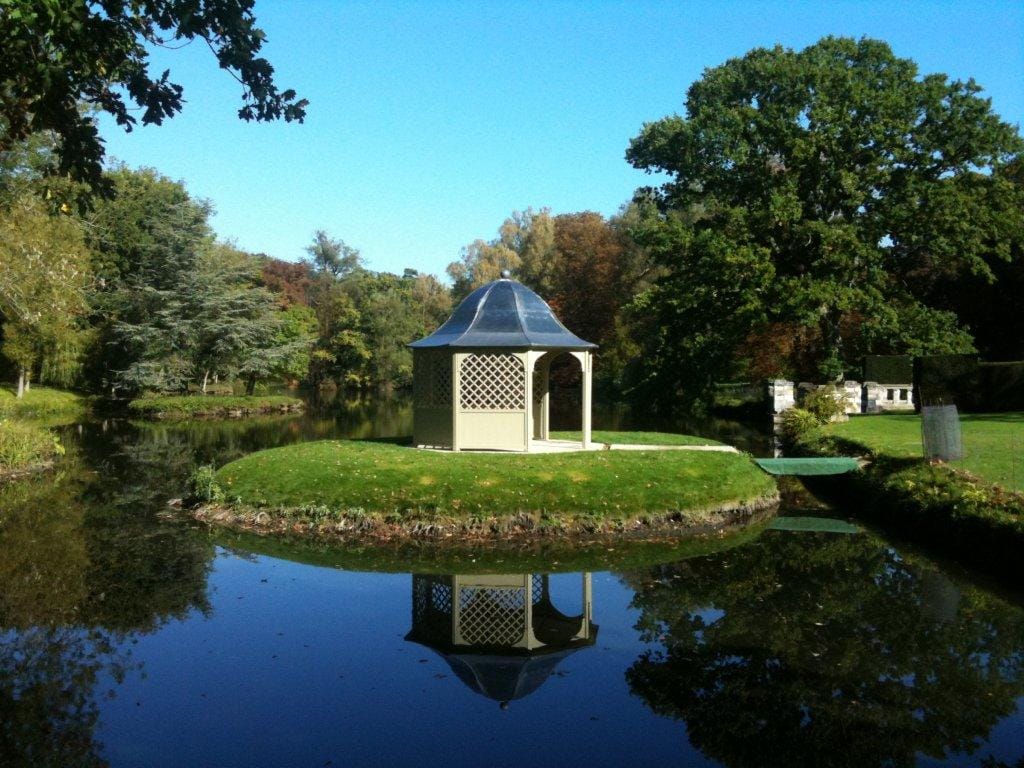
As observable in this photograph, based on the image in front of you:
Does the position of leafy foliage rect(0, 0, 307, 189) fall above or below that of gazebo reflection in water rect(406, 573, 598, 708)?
above

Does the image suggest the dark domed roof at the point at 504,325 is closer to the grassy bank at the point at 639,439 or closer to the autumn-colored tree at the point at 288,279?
the grassy bank at the point at 639,439

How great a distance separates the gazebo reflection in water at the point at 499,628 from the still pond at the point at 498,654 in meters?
0.03

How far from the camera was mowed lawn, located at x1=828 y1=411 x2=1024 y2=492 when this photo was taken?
13252 mm

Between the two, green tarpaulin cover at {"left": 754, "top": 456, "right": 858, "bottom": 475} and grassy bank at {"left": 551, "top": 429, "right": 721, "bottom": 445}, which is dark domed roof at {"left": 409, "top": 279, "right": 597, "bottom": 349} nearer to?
grassy bank at {"left": 551, "top": 429, "right": 721, "bottom": 445}

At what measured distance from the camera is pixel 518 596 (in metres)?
9.84

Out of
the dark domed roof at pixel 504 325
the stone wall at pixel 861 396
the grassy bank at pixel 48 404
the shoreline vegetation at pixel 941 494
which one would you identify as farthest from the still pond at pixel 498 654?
the grassy bank at pixel 48 404

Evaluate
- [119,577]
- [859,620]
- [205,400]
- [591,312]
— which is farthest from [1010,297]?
[205,400]

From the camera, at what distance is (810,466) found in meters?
16.2

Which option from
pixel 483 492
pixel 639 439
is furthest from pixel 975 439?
pixel 483 492

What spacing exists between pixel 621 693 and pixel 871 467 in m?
10.3

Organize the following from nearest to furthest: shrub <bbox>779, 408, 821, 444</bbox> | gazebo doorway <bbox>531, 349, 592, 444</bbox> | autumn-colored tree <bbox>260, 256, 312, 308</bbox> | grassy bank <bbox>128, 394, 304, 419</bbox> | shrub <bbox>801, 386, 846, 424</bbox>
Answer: gazebo doorway <bbox>531, 349, 592, 444</bbox>
shrub <bbox>779, 408, 821, 444</bbox>
shrub <bbox>801, 386, 846, 424</bbox>
grassy bank <bbox>128, 394, 304, 419</bbox>
autumn-colored tree <bbox>260, 256, 312, 308</bbox>

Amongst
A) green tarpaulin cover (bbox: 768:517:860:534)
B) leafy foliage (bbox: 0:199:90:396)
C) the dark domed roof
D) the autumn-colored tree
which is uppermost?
the autumn-colored tree

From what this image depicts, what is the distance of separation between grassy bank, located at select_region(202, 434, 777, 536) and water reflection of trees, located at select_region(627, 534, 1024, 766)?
7.10ft

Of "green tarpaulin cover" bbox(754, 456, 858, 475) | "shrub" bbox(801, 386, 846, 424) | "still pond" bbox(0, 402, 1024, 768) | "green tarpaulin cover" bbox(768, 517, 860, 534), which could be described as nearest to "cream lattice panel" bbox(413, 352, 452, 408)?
"still pond" bbox(0, 402, 1024, 768)
